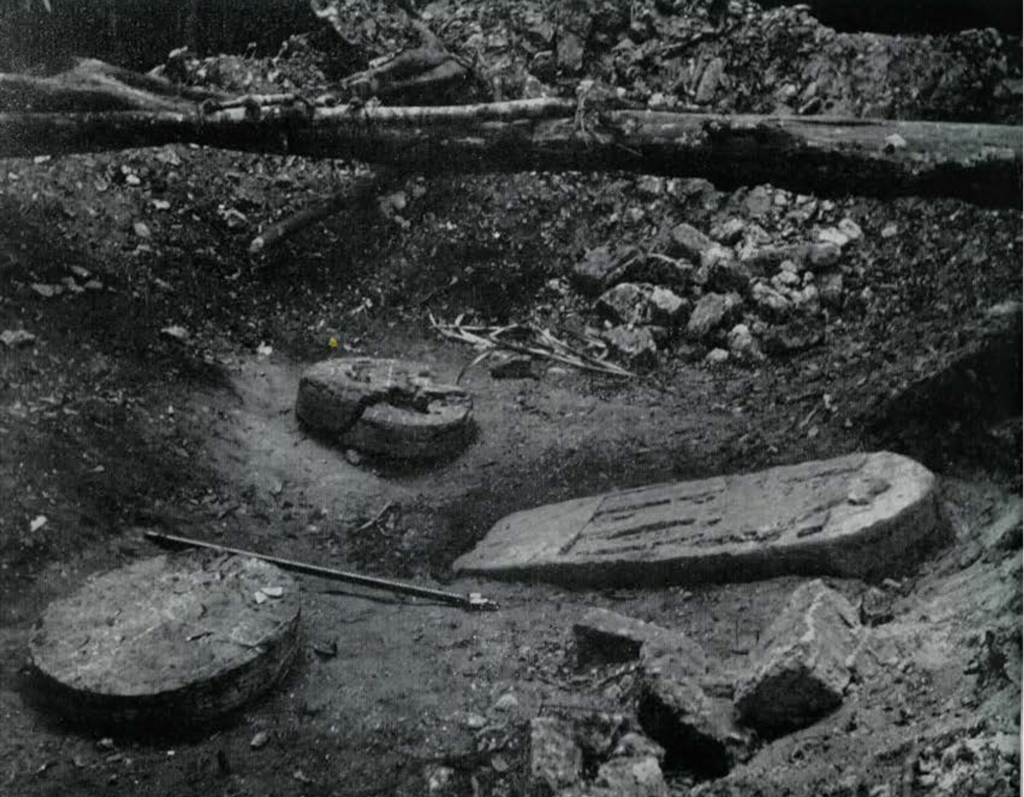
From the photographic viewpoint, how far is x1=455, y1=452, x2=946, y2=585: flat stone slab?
7.77 ft

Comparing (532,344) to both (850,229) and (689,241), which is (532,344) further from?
(850,229)

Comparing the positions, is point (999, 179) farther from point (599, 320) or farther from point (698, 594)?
point (698, 594)

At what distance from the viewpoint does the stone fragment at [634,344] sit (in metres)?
2.65

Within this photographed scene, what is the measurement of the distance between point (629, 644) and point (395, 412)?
1151 mm

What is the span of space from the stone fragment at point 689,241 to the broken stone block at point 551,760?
1469 mm

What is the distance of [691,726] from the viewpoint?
6.61 feet

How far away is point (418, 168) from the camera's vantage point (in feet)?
9.64

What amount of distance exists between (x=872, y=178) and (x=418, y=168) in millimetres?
1441

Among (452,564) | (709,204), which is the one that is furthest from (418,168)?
(452,564)

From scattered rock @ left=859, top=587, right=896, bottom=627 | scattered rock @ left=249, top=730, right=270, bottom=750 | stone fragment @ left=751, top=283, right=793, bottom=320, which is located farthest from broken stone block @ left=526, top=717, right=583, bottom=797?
stone fragment @ left=751, top=283, right=793, bottom=320

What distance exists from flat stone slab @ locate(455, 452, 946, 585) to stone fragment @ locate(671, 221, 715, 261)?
708 millimetres

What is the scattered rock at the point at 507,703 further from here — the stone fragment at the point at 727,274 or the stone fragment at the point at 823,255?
the stone fragment at the point at 823,255

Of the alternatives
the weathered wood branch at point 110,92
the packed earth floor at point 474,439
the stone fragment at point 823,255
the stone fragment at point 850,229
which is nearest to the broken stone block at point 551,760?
the packed earth floor at point 474,439

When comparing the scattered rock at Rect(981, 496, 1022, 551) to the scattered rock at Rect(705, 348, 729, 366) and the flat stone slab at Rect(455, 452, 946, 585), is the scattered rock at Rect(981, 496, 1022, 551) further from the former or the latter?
the scattered rock at Rect(705, 348, 729, 366)
